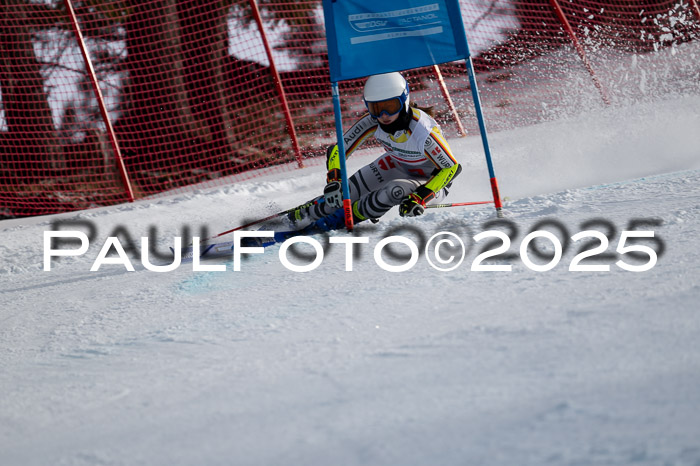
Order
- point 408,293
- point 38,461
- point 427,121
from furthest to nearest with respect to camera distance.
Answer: point 427,121 < point 408,293 < point 38,461

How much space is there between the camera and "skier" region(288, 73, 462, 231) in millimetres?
4266

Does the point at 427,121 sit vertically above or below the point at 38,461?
above

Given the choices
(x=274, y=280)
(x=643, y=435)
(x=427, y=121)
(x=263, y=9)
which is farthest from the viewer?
(x=263, y=9)

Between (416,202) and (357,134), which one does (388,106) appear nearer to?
(357,134)

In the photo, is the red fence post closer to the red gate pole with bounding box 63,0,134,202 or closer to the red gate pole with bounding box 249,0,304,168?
the red gate pole with bounding box 249,0,304,168

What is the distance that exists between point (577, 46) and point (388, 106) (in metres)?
5.51

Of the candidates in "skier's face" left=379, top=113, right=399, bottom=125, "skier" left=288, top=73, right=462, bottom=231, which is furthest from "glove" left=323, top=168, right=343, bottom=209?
"skier's face" left=379, top=113, right=399, bottom=125

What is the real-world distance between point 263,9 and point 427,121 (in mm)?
5239

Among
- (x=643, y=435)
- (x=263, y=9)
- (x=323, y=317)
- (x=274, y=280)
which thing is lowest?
(x=643, y=435)

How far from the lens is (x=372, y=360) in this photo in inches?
82.1

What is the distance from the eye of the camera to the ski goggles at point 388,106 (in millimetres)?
4289

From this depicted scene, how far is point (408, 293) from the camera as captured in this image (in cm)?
278

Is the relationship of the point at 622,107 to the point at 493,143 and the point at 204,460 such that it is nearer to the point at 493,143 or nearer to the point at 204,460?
the point at 493,143

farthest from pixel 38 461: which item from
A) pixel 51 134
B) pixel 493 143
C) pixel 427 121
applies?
pixel 51 134
